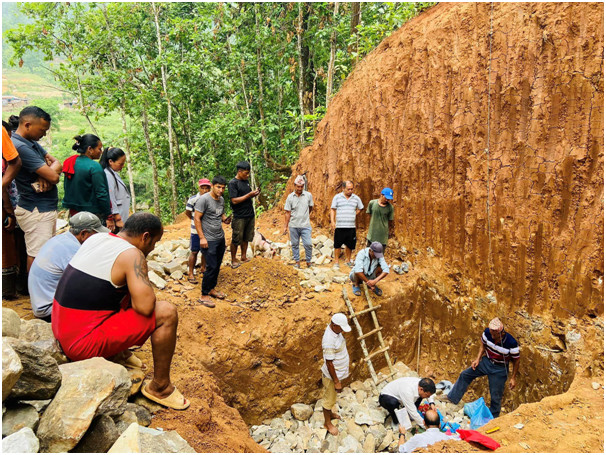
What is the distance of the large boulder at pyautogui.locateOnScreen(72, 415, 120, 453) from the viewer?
226 cm

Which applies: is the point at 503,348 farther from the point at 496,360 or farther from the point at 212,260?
the point at 212,260

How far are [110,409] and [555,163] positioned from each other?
223 inches

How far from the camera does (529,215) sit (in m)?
5.18

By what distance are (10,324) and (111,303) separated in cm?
79

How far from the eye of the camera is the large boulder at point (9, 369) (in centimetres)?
191

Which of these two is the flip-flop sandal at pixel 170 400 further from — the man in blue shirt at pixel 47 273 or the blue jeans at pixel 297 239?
the blue jeans at pixel 297 239

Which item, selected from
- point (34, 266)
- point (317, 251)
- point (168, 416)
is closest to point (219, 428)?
point (168, 416)

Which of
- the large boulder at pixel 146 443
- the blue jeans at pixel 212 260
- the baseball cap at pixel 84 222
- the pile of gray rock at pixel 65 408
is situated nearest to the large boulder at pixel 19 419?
the pile of gray rock at pixel 65 408

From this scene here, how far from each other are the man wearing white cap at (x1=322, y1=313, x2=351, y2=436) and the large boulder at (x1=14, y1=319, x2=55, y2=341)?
3.10 meters

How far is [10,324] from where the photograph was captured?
2.70 metres

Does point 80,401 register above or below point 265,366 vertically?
above

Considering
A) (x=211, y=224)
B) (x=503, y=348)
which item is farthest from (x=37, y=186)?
(x=503, y=348)

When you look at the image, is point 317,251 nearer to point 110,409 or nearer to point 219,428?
point 219,428

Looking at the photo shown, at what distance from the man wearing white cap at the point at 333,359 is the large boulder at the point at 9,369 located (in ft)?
11.3
